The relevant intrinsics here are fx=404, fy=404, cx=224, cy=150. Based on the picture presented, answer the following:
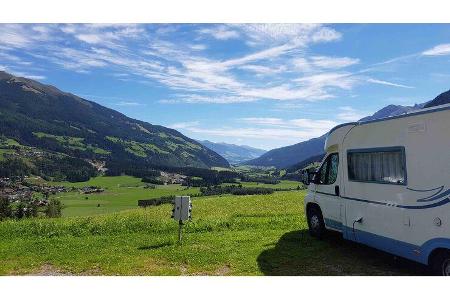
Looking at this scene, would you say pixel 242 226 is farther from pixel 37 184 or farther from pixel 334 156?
pixel 37 184

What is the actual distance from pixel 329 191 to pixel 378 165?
271 centimetres

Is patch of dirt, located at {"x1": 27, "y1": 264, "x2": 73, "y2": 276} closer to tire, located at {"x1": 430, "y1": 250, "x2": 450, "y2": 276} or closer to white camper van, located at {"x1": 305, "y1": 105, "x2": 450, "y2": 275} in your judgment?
white camper van, located at {"x1": 305, "y1": 105, "x2": 450, "y2": 275}

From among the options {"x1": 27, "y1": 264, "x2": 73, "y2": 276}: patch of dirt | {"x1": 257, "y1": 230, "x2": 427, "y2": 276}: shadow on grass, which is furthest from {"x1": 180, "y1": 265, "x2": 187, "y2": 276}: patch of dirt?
{"x1": 27, "y1": 264, "x2": 73, "y2": 276}: patch of dirt

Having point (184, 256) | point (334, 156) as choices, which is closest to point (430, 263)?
point (334, 156)

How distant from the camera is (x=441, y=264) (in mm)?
8734

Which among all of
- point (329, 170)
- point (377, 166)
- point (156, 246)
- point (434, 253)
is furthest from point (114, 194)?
point (434, 253)

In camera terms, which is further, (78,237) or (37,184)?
(37,184)

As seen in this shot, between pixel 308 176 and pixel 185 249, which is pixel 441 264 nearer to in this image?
pixel 308 176

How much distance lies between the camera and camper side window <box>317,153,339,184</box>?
12894mm

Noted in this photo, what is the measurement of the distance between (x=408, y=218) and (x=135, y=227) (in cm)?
1102

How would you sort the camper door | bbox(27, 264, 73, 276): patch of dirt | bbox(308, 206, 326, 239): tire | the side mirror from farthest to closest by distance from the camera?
the side mirror → bbox(308, 206, 326, 239): tire → the camper door → bbox(27, 264, 73, 276): patch of dirt

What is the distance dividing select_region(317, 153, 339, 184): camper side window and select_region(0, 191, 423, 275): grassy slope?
2084mm

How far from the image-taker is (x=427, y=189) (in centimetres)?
897

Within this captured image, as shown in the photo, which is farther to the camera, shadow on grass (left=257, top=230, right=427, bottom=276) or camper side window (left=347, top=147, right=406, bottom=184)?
shadow on grass (left=257, top=230, right=427, bottom=276)
